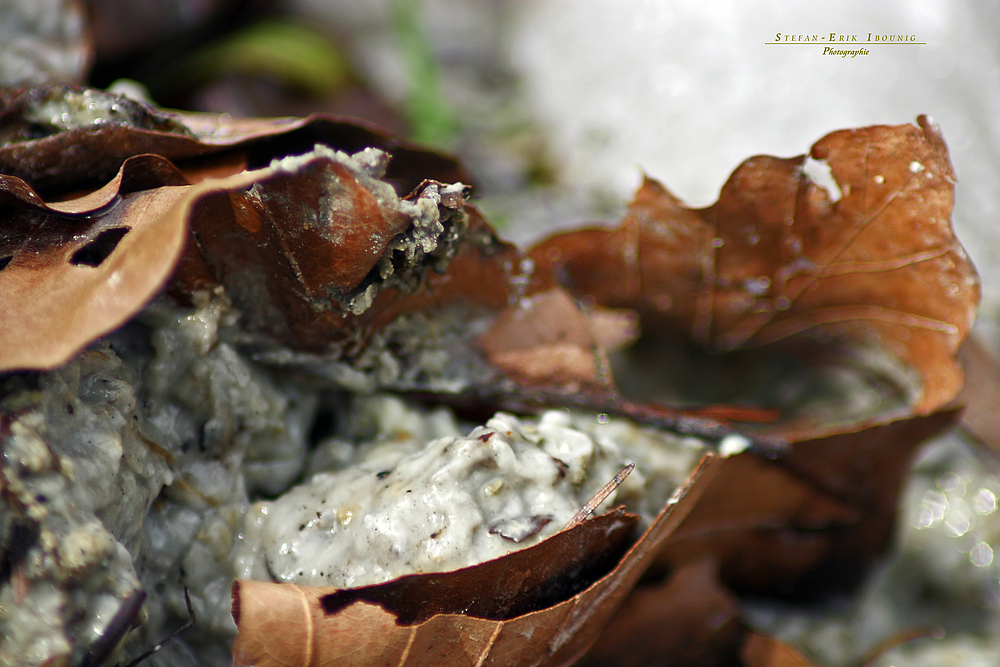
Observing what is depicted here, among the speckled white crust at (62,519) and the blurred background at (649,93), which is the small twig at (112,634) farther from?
the blurred background at (649,93)

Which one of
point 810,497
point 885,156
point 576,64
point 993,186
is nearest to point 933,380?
point 810,497

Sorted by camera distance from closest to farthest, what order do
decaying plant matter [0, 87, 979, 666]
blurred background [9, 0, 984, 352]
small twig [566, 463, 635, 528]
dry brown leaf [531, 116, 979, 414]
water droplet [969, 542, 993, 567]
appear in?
decaying plant matter [0, 87, 979, 666], small twig [566, 463, 635, 528], dry brown leaf [531, 116, 979, 414], water droplet [969, 542, 993, 567], blurred background [9, 0, 984, 352]

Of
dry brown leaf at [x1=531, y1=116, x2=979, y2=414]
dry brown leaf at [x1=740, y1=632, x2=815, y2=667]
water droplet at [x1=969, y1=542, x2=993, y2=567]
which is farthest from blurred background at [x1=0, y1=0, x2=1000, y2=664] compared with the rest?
dry brown leaf at [x1=531, y1=116, x2=979, y2=414]

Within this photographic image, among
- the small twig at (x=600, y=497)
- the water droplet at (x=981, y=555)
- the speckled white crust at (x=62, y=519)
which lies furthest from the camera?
the water droplet at (x=981, y=555)

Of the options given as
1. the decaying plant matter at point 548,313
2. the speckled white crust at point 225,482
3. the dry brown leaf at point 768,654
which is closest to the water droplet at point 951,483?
the decaying plant matter at point 548,313

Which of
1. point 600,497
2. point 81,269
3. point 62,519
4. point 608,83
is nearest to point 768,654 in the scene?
point 600,497

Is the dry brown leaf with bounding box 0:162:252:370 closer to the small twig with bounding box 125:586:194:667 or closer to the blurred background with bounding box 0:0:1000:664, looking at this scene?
the small twig with bounding box 125:586:194:667

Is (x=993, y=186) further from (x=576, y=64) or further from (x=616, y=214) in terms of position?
(x=576, y=64)
